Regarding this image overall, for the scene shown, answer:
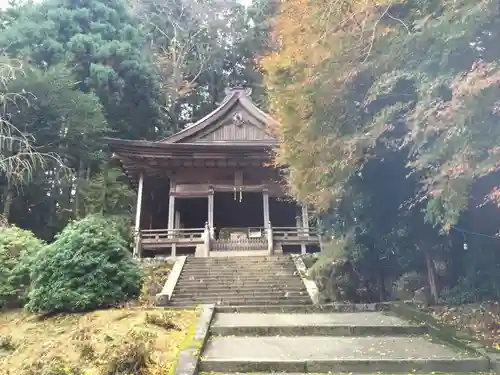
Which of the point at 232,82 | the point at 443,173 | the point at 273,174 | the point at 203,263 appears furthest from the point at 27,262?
the point at 232,82

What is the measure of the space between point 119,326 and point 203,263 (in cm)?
722

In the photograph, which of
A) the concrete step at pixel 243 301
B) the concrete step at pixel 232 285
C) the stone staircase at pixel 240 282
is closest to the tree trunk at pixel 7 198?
the stone staircase at pixel 240 282

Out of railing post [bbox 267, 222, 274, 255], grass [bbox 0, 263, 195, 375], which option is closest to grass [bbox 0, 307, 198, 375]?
grass [bbox 0, 263, 195, 375]

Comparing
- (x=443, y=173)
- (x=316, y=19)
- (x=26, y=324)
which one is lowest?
(x=26, y=324)

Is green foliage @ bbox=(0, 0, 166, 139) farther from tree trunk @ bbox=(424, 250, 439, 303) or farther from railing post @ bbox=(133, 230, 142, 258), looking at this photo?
tree trunk @ bbox=(424, 250, 439, 303)

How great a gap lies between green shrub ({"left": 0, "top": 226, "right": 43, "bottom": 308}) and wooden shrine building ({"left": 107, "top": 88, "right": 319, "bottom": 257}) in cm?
540

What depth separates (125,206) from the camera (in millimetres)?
22359

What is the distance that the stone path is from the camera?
456 cm

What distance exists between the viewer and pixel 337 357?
4.81m

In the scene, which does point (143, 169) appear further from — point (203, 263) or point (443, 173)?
point (443, 173)

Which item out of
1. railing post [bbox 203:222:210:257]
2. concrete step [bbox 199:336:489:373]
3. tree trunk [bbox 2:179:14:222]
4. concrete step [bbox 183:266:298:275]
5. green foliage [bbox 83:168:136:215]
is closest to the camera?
concrete step [bbox 199:336:489:373]

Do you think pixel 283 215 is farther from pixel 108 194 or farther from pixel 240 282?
pixel 240 282

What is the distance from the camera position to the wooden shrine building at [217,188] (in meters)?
16.3

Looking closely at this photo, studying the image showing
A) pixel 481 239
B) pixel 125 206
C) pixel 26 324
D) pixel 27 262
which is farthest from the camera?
pixel 125 206
